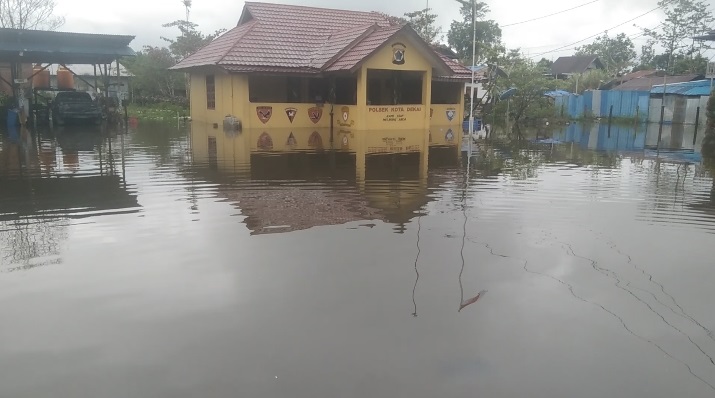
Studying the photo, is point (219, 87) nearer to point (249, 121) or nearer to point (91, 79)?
point (249, 121)

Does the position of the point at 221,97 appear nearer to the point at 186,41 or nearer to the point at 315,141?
the point at 315,141

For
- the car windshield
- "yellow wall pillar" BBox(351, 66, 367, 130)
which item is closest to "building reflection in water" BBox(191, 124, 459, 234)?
"yellow wall pillar" BBox(351, 66, 367, 130)

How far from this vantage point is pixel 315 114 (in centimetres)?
2470

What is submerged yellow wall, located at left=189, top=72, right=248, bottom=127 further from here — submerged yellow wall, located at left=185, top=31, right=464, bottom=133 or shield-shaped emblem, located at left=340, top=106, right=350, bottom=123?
shield-shaped emblem, located at left=340, top=106, right=350, bottom=123

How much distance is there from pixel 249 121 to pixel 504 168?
12397 millimetres

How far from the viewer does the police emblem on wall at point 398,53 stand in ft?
74.0

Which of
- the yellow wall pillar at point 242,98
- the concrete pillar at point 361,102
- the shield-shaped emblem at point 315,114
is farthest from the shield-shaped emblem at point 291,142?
the shield-shaped emblem at point 315,114

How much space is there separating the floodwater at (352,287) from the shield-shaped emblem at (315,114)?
13.1 meters

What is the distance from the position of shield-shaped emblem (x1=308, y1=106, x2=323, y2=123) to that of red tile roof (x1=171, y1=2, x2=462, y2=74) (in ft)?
6.62

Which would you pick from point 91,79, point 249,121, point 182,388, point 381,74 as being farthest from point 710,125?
point 91,79

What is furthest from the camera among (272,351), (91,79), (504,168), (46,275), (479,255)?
(91,79)

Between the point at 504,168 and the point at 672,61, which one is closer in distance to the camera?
the point at 504,168

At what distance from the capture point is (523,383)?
12.6ft

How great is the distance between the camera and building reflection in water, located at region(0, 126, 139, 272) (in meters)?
6.62
